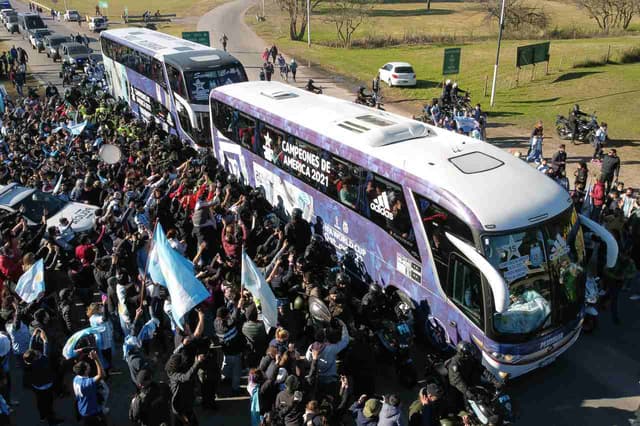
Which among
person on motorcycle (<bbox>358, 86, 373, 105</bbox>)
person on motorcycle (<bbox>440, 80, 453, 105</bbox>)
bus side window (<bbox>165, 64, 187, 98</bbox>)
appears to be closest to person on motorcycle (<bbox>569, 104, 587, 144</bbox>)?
person on motorcycle (<bbox>440, 80, 453, 105</bbox>)

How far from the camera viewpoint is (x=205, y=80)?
19078mm

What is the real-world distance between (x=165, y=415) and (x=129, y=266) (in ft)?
13.2

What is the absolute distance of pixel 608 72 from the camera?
103 feet

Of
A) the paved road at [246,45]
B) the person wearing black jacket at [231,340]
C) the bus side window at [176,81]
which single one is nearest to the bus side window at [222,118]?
the bus side window at [176,81]

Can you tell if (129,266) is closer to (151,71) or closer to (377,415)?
(377,415)

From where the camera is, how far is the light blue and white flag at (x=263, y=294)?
27.5ft

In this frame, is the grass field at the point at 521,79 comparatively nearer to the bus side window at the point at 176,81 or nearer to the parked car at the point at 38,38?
the bus side window at the point at 176,81

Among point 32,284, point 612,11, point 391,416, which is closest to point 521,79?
point 612,11

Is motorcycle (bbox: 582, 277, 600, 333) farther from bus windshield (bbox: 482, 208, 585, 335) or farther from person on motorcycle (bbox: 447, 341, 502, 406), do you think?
person on motorcycle (bbox: 447, 341, 502, 406)

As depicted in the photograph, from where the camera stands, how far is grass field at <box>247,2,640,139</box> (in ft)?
86.1

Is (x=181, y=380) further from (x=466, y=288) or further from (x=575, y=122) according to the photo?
(x=575, y=122)

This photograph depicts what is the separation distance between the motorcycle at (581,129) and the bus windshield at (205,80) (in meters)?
13.7

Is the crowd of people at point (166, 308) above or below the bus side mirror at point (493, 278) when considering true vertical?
below

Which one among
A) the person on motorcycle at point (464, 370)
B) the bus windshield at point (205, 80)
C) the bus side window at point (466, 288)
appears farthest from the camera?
the bus windshield at point (205, 80)
